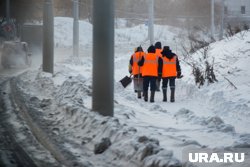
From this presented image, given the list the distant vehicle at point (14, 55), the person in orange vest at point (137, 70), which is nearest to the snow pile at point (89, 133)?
the person in orange vest at point (137, 70)

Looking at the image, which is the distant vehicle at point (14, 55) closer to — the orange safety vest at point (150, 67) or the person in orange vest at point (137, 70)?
the person in orange vest at point (137, 70)

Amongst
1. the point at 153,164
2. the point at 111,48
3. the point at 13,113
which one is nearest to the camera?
the point at 153,164

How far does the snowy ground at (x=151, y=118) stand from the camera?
29.2 feet

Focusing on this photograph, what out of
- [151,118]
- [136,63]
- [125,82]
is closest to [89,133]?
[151,118]

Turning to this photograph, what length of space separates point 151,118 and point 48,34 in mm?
12107

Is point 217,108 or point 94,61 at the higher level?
point 94,61

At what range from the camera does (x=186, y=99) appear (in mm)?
17500

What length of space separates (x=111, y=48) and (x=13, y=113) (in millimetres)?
3282

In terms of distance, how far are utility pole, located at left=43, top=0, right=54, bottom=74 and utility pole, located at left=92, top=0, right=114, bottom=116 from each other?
466 inches

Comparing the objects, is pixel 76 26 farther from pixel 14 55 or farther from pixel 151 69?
pixel 151 69

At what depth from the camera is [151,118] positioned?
41.4 feet

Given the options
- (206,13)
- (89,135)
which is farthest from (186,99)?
(206,13)

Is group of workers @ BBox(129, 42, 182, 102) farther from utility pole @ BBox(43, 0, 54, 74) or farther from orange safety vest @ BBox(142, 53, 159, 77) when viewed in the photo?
utility pole @ BBox(43, 0, 54, 74)

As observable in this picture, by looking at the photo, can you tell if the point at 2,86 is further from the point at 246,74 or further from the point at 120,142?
the point at 120,142
